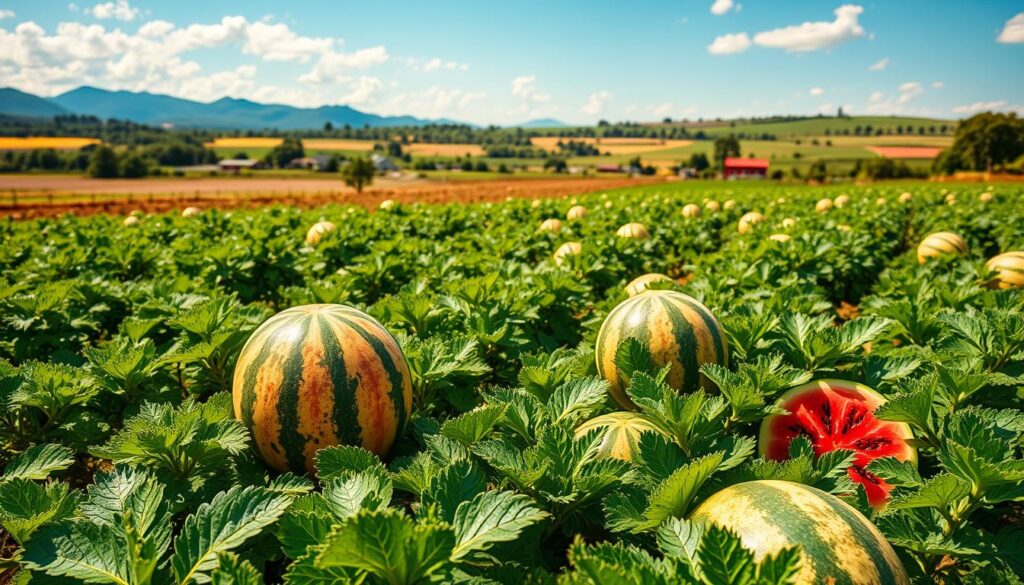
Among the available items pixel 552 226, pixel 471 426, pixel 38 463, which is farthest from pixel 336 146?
pixel 471 426

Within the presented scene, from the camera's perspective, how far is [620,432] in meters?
2.99

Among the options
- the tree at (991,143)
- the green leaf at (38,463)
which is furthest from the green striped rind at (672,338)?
the tree at (991,143)

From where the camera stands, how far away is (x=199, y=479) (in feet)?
8.37

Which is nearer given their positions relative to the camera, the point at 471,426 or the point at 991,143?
the point at 471,426

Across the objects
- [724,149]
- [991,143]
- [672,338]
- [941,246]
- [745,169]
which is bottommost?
[672,338]

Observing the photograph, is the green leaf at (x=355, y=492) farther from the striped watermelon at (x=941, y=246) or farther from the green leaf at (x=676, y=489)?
the striped watermelon at (x=941, y=246)

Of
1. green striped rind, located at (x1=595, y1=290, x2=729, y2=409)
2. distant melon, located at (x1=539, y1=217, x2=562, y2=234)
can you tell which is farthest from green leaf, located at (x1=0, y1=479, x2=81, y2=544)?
distant melon, located at (x1=539, y1=217, x2=562, y2=234)

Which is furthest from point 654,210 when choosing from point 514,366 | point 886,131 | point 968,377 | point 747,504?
point 886,131

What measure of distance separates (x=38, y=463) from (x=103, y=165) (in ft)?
324

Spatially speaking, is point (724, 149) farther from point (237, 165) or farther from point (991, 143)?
point (237, 165)

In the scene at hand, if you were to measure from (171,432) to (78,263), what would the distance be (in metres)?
7.57

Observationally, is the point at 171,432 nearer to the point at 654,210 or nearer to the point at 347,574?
the point at 347,574

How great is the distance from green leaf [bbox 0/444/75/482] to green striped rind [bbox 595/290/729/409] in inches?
117

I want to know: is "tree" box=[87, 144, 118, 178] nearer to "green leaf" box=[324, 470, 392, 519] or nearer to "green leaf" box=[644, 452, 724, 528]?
"green leaf" box=[324, 470, 392, 519]
